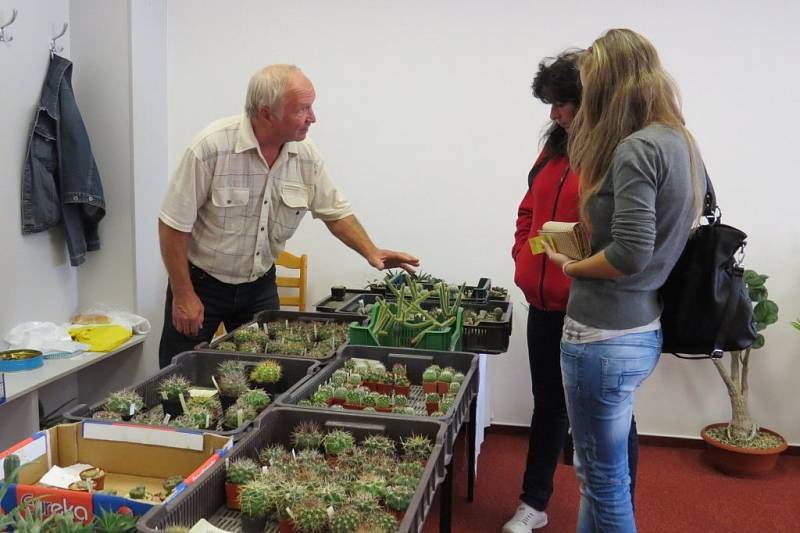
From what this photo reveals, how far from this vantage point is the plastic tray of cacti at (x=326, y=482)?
1265mm

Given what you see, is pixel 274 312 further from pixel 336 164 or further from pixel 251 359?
pixel 336 164

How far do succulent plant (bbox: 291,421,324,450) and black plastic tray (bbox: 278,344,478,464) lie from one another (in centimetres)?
13

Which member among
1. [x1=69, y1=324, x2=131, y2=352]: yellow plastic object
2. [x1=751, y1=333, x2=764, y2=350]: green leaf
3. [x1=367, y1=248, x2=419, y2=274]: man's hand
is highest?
[x1=367, y1=248, x2=419, y2=274]: man's hand

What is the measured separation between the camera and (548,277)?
2.25 metres

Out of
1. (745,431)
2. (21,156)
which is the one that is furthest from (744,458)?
(21,156)

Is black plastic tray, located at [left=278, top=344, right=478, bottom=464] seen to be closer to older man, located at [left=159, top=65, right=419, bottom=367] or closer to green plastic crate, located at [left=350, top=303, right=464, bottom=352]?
green plastic crate, located at [left=350, top=303, right=464, bottom=352]

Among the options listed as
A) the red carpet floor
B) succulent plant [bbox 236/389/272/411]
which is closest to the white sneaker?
the red carpet floor

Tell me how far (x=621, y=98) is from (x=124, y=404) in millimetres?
1435

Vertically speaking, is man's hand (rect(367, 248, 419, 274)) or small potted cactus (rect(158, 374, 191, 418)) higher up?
man's hand (rect(367, 248, 419, 274))

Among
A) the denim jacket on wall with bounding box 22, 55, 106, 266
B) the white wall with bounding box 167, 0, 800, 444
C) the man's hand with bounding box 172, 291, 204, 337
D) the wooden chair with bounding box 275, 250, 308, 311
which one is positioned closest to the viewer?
the man's hand with bounding box 172, 291, 204, 337

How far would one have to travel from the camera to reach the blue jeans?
5.75ft

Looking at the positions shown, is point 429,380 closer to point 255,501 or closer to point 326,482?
point 326,482

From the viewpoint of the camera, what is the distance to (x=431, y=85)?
3734 millimetres

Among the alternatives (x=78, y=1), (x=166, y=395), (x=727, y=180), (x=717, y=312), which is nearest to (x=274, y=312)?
(x=166, y=395)
